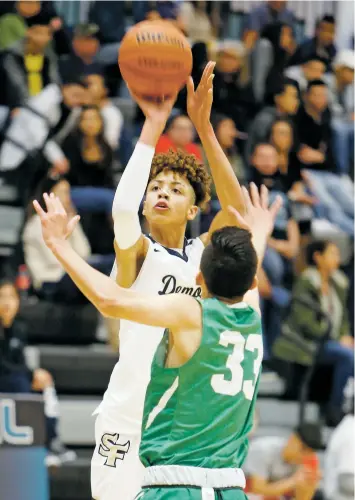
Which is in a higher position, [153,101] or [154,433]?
[153,101]

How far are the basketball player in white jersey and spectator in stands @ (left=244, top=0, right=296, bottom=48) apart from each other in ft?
21.9

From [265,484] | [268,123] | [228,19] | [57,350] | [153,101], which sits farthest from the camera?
[228,19]

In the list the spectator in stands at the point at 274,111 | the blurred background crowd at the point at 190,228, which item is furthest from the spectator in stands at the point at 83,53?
the spectator in stands at the point at 274,111

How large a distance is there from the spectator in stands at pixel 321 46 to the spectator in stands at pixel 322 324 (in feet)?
9.21

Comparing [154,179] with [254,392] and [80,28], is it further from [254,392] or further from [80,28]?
[80,28]

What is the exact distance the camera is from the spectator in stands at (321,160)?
10.0 meters

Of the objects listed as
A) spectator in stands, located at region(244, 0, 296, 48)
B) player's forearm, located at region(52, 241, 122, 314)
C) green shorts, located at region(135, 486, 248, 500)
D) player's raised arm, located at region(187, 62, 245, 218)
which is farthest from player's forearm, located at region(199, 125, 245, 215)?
spectator in stands, located at region(244, 0, 296, 48)

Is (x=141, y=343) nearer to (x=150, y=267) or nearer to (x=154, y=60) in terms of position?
(x=150, y=267)

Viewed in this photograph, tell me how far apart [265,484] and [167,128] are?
2.82m

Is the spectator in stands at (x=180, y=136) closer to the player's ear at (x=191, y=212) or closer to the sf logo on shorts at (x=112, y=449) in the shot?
the player's ear at (x=191, y=212)

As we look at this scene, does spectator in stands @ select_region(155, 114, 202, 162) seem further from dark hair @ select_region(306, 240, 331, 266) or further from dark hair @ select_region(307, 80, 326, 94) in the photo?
dark hair @ select_region(307, 80, 326, 94)

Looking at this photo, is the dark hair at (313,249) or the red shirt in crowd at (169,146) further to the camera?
the dark hair at (313,249)

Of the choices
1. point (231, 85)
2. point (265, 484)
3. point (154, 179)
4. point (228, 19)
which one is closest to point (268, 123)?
point (231, 85)

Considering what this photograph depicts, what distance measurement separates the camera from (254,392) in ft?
13.3
